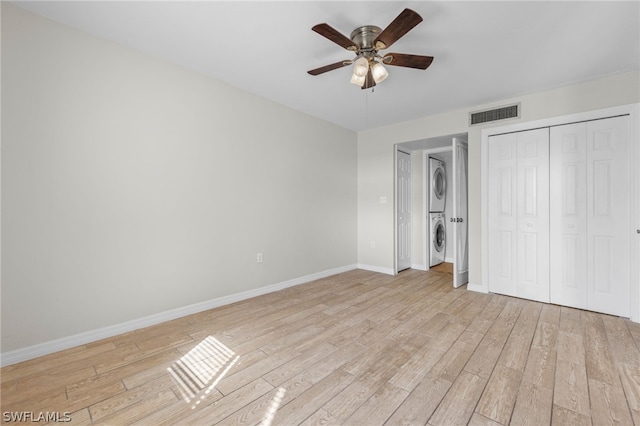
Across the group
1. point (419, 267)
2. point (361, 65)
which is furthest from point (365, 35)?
point (419, 267)

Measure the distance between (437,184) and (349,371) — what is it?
436 cm

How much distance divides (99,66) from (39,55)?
35 centimetres

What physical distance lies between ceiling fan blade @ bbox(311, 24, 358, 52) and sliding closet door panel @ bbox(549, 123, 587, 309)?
9.14 feet

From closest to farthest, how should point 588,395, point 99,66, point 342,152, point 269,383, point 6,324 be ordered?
1. point 588,395
2. point 269,383
3. point 6,324
4. point 99,66
5. point 342,152

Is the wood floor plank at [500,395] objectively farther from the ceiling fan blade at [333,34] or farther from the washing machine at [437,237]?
the washing machine at [437,237]

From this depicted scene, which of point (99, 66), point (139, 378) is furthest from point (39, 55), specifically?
point (139, 378)

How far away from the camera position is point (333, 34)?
1.84 metres

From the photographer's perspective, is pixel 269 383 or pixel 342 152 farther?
pixel 342 152

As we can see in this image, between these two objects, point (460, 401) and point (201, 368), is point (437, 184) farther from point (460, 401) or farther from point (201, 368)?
point (201, 368)

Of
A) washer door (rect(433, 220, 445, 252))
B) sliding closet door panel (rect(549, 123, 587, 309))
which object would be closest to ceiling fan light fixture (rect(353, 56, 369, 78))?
sliding closet door panel (rect(549, 123, 587, 309))

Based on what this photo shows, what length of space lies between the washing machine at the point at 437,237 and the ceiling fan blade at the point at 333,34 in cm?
378

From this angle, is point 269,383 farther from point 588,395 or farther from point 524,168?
point 524,168

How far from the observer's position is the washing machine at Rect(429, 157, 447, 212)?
16.7 feet

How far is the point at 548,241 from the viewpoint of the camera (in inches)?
125
